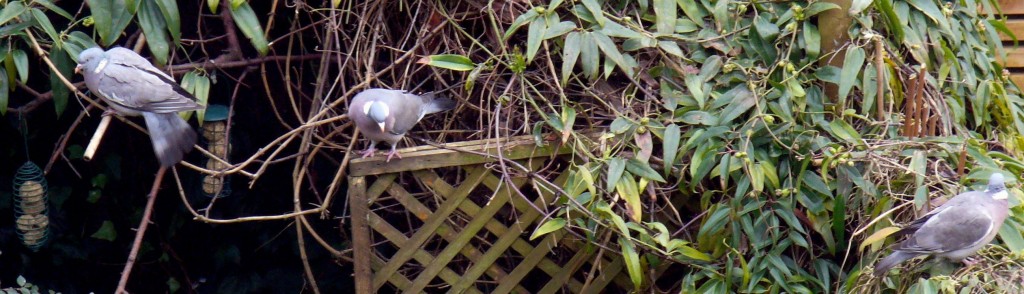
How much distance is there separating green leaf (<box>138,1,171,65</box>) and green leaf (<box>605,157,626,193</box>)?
1.21 meters

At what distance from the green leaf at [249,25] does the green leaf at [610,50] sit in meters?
0.88

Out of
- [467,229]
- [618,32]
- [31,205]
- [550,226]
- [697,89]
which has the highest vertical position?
[618,32]

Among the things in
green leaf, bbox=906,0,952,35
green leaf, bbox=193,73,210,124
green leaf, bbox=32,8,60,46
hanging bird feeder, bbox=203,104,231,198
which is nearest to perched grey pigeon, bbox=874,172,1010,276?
green leaf, bbox=906,0,952,35

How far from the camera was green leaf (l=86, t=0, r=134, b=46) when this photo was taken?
2.58 metres

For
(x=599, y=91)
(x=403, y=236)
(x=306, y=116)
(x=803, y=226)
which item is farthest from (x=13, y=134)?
(x=803, y=226)

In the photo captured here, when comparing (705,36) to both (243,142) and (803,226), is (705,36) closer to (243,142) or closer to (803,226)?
(803,226)

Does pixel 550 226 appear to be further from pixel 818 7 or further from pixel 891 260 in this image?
pixel 818 7

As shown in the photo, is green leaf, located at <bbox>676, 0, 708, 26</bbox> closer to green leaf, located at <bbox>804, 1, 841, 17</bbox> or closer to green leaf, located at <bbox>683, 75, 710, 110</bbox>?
green leaf, located at <bbox>683, 75, 710, 110</bbox>

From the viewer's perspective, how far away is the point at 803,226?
2.49m

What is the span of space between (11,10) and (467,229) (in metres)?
1.27

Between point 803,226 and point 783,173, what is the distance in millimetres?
141

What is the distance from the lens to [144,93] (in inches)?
105

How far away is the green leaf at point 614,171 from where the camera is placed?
7.89 feet

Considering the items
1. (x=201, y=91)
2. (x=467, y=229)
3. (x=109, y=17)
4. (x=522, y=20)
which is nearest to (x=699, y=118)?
(x=522, y=20)
